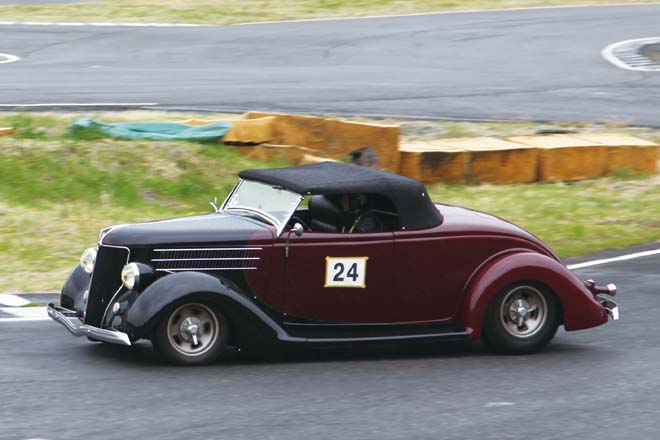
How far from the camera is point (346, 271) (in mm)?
8219

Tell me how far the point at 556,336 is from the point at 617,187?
6609mm

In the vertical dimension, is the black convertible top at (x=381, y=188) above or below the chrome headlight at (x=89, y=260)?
above

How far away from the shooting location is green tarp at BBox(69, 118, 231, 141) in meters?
15.0

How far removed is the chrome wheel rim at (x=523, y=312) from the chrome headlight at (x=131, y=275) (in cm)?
261

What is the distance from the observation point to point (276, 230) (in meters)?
8.19

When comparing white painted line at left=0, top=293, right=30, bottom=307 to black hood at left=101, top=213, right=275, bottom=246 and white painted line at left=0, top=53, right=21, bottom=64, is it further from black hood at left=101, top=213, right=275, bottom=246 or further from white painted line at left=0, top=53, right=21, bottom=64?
white painted line at left=0, top=53, right=21, bottom=64

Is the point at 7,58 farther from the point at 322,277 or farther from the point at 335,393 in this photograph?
the point at 335,393

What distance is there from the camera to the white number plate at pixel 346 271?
8180 millimetres

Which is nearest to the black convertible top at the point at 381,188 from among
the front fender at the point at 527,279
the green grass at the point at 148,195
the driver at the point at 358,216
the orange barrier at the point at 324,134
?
the driver at the point at 358,216

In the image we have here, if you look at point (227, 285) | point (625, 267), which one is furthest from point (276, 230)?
point (625, 267)

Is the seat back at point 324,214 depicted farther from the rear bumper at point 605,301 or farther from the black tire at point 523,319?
the rear bumper at point 605,301

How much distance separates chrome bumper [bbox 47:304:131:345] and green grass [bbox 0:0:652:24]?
68.3 feet

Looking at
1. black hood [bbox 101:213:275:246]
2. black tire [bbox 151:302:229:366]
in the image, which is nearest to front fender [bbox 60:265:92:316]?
black hood [bbox 101:213:275:246]

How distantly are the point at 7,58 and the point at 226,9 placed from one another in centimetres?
843
